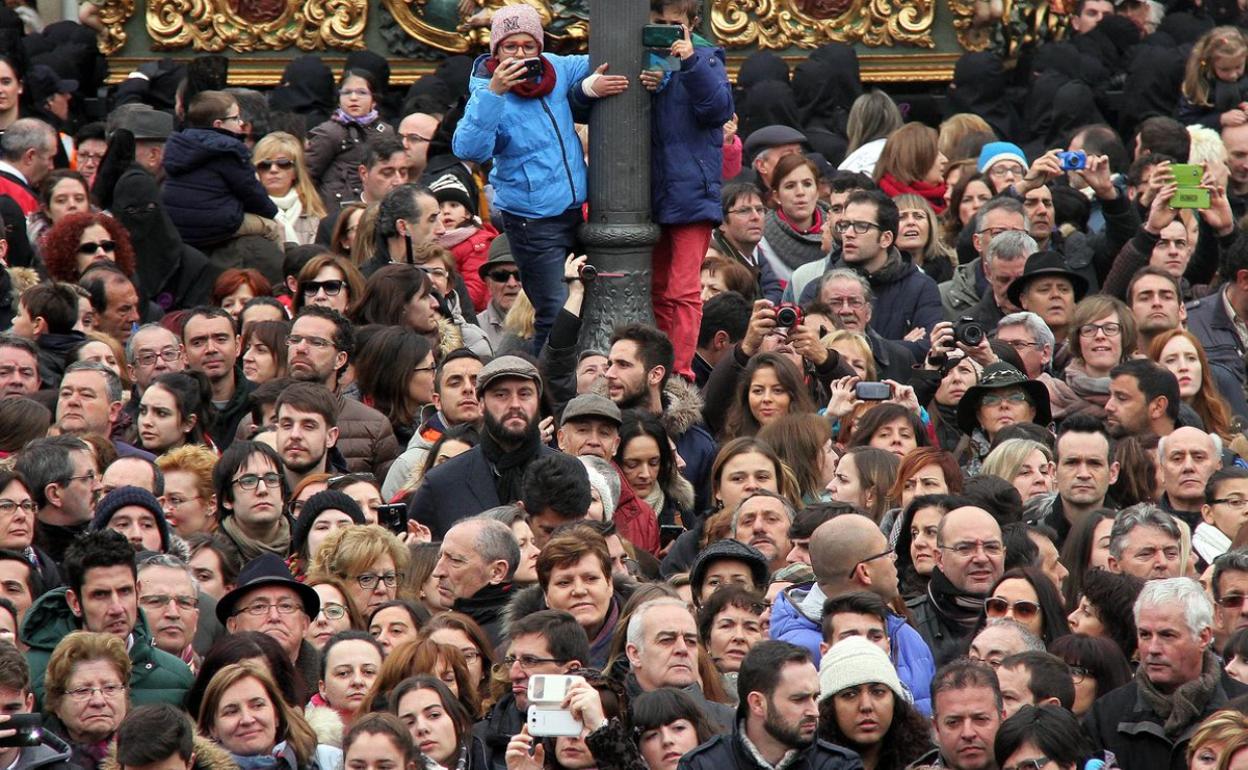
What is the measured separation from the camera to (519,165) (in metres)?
13.8

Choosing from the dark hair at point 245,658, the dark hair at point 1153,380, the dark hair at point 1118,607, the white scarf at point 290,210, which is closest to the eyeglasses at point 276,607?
the dark hair at point 245,658

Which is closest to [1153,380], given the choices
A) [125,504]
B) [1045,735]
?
[1045,735]

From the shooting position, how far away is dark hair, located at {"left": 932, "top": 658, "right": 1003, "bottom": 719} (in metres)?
9.98

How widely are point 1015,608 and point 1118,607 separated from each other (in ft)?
1.25

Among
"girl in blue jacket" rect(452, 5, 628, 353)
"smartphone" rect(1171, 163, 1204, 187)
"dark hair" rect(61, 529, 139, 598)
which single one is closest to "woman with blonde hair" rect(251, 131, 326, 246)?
"girl in blue jacket" rect(452, 5, 628, 353)

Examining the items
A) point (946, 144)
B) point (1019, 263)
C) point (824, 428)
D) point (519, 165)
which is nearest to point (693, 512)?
point (824, 428)

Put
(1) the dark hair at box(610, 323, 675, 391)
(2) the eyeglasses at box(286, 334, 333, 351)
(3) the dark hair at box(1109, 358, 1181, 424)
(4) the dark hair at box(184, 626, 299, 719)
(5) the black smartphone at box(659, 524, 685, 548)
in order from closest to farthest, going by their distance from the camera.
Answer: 1. (4) the dark hair at box(184, 626, 299, 719)
2. (5) the black smartphone at box(659, 524, 685, 548)
3. (1) the dark hair at box(610, 323, 675, 391)
4. (2) the eyeglasses at box(286, 334, 333, 351)
5. (3) the dark hair at box(1109, 358, 1181, 424)

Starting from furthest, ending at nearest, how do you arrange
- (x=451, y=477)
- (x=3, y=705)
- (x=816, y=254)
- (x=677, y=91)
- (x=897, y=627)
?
1. (x=816, y=254)
2. (x=677, y=91)
3. (x=451, y=477)
4. (x=897, y=627)
5. (x=3, y=705)

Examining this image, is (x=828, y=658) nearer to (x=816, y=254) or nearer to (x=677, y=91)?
(x=677, y=91)

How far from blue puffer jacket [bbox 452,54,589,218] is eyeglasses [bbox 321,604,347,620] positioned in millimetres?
2884

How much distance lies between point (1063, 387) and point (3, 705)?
626 centimetres

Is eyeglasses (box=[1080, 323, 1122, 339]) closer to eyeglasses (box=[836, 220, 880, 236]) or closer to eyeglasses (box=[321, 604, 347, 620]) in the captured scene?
eyeglasses (box=[836, 220, 880, 236])

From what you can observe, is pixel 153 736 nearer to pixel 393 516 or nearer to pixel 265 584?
pixel 265 584

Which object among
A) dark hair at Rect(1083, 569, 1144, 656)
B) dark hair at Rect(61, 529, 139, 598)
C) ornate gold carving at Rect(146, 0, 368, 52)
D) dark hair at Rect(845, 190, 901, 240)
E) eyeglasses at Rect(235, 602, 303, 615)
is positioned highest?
dark hair at Rect(61, 529, 139, 598)
